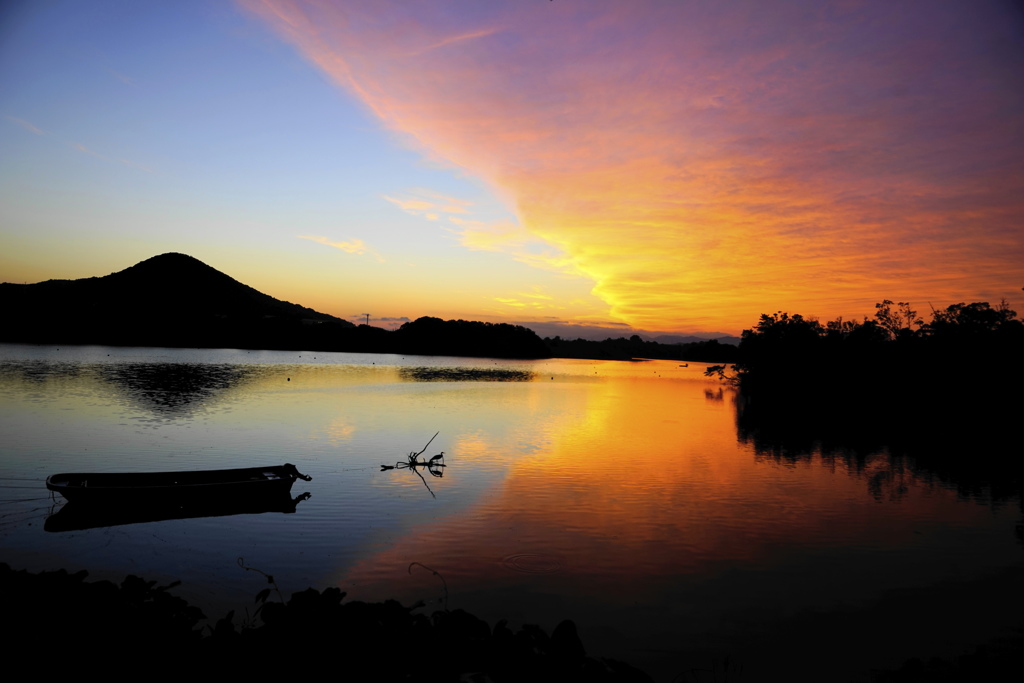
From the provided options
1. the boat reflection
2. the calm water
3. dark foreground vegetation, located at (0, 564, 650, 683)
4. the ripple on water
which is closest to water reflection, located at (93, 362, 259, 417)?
the calm water

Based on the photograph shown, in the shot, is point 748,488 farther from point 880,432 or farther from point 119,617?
point 880,432

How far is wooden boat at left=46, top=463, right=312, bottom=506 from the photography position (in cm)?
2056

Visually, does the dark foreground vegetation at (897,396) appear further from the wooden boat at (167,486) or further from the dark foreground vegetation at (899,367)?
the wooden boat at (167,486)

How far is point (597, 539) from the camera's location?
20344mm

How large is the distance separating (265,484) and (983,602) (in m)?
25.1

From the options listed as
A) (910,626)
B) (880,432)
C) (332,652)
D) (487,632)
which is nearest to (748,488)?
(910,626)

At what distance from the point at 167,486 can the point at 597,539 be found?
16864mm

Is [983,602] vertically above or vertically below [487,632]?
below

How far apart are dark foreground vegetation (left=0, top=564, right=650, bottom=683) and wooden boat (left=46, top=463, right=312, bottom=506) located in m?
10.7

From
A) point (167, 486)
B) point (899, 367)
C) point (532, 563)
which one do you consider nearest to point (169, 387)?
point (167, 486)

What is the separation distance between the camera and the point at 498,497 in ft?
Answer: 85.7

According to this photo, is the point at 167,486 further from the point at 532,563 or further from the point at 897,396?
the point at 897,396

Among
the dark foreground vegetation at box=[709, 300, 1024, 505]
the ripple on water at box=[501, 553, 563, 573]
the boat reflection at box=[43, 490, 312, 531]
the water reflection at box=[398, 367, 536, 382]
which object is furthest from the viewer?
the water reflection at box=[398, 367, 536, 382]

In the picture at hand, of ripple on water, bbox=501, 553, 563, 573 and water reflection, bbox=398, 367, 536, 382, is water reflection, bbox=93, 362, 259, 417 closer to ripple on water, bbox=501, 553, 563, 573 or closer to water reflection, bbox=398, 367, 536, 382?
water reflection, bbox=398, 367, 536, 382
